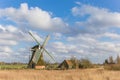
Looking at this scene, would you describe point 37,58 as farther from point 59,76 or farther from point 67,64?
point 59,76

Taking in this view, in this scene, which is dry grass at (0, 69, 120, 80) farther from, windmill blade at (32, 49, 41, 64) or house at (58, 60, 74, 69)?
house at (58, 60, 74, 69)

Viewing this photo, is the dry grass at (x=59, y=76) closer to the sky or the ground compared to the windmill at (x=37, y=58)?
closer to the ground

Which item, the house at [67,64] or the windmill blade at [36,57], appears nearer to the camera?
the windmill blade at [36,57]

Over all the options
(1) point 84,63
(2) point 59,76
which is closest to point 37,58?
(1) point 84,63

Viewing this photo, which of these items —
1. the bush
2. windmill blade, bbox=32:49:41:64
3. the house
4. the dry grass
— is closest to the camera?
the dry grass

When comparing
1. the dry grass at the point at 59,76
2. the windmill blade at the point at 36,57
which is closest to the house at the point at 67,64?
the windmill blade at the point at 36,57

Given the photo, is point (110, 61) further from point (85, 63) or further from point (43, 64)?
point (43, 64)

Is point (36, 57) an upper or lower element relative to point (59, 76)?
upper

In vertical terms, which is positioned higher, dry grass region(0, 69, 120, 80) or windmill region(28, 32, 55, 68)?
windmill region(28, 32, 55, 68)

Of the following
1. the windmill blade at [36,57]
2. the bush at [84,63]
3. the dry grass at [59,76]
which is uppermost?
the windmill blade at [36,57]

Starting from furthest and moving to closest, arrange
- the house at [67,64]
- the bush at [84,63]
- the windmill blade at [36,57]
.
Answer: the house at [67,64] → the bush at [84,63] → the windmill blade at [36,57]

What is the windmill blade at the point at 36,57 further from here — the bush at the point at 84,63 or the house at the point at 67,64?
the bush at the point at 84,63

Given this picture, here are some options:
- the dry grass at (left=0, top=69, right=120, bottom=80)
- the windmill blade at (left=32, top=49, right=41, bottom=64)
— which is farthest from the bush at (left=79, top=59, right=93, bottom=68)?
the dry grass at (left=0, top=69, right=120, bottom=80)

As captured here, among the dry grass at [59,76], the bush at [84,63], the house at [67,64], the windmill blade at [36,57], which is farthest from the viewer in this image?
the house at [67,64]
